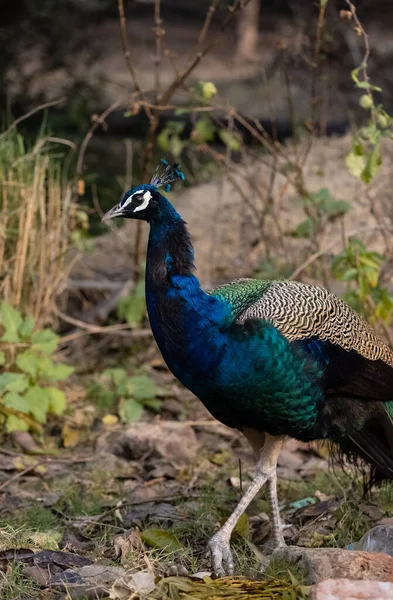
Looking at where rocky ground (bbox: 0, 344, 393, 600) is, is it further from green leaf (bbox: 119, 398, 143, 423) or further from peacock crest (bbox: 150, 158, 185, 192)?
peacock crest (bbox: 150, 158, 185, 192)

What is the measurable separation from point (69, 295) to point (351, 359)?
2779 millimetres

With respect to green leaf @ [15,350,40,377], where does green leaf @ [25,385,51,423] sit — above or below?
below

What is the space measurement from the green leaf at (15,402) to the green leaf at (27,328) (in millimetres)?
339

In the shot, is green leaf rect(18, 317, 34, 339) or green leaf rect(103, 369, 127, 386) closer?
green leaf rect(18, 317, 34, 339)

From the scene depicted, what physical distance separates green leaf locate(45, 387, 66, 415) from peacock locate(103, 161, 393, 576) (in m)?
1.36

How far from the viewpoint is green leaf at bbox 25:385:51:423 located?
468cm

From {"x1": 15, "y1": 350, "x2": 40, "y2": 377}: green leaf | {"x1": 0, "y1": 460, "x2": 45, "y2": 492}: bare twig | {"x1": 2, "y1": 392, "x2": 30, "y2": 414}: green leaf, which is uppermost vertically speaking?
{"x1": 15, "y1": 350, "x2": 40, "y2": 377}: green leaf

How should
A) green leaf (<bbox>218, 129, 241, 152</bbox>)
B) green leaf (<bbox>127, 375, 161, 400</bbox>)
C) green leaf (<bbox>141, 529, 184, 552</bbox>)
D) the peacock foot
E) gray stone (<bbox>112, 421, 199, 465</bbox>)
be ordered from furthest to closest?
green leaf (<bbox>218, 129, 241, 152</bbox>) → green leaf (<bbox>127, 375, 161, 400</bbox>) → gray stone (<bbox>112, 421, 199, 465</bbox>) → green leaf (<bbox>141, 529, 184, 552</bbox>) → the peacock foot

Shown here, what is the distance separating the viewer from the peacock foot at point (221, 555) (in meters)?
3.24

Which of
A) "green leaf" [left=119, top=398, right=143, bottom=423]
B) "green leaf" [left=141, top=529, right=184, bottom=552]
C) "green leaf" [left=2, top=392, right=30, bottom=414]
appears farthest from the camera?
"green leaf" [left=119, top=398, right=143, bottom=423]

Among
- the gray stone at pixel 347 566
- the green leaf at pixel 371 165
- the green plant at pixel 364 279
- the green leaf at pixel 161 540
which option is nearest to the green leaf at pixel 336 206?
the green plant at pixel 364 279

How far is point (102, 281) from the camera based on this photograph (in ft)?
20.3

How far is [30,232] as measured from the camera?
5.13m

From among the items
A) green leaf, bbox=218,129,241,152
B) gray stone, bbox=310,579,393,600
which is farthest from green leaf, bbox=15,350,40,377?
gray stone, bbox=310,579,393,600
